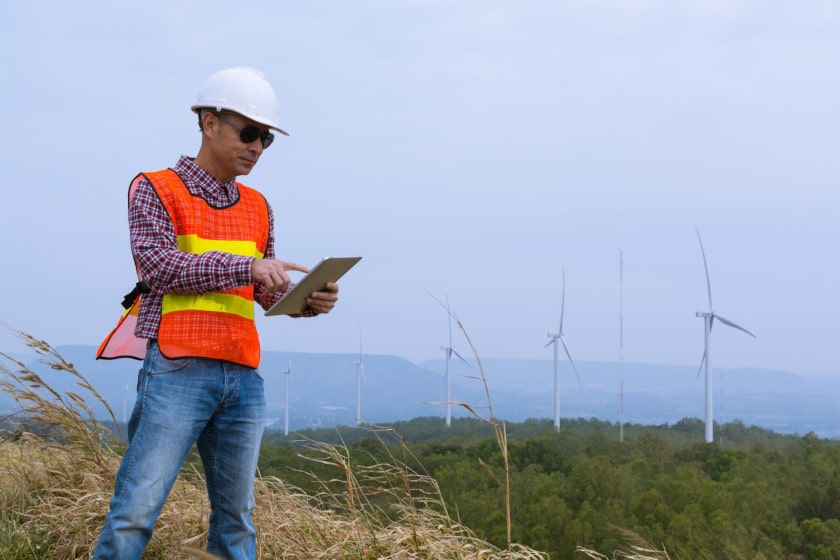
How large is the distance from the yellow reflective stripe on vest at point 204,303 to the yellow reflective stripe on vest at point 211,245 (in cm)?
20

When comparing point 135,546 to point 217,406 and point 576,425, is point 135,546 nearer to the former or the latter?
point 217,406

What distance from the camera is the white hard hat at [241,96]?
4.33 metres

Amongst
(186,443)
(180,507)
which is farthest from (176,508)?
(186,443)

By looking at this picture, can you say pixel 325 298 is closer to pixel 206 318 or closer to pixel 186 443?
pixel 206 318

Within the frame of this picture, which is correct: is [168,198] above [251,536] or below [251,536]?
above

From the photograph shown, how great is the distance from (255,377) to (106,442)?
3232 millimetres

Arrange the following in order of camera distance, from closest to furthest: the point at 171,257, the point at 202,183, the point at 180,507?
the point at 171,257
the point at 202,183
the point at 180,507

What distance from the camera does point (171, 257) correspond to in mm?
4094

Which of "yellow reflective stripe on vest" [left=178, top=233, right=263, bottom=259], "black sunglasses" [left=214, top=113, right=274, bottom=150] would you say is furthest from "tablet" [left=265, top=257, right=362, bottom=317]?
"black sunglasses" [left=214, top=113, right=274, bottom=150]

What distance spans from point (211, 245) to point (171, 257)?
30cm

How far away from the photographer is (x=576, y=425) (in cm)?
8219

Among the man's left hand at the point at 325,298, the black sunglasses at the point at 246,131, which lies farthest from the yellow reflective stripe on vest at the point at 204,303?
the black sunglasses at the point at 246,131

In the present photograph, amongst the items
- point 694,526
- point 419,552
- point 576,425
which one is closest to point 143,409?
point 419,552

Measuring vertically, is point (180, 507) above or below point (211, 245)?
below
